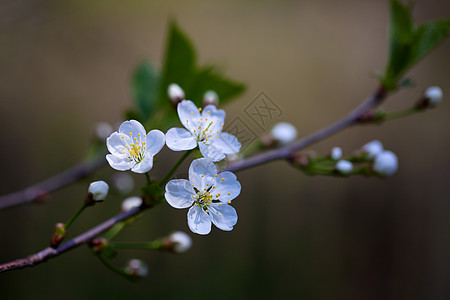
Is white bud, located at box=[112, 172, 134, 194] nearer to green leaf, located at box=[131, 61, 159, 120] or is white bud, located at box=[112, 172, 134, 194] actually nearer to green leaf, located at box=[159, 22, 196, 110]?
green leaf, located at box=[131, 61, 159, 120]

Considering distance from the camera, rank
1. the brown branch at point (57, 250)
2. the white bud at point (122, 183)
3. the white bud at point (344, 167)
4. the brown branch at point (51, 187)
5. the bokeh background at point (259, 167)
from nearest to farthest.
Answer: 1. the brown branch at point (57, 250)
2. the white bud at point (344, 167)
3. the brown branch at point (51, 187)
4. the white bud at point (122, 183)
5. the bokeh background at point (259, 167)

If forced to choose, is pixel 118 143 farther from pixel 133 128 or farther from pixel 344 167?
pixel 344 167

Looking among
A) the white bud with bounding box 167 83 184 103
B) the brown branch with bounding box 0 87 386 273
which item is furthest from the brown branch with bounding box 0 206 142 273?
the white bud with bounding box 167 83 184 103

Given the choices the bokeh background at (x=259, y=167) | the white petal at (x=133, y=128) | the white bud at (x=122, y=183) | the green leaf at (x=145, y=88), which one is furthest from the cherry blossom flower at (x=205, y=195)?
the bokeh background at (x=259, y=167)

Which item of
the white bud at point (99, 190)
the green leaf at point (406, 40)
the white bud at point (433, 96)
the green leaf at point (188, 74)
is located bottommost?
the white bud at point (99, 190)

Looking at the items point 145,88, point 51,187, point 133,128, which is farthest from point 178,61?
point 51,187

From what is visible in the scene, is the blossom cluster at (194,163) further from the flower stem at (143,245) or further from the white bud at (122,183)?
the white bud at (122,183)
